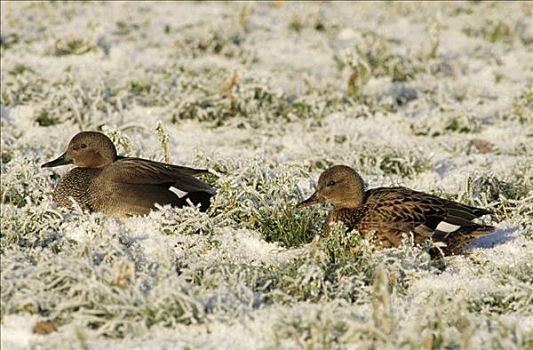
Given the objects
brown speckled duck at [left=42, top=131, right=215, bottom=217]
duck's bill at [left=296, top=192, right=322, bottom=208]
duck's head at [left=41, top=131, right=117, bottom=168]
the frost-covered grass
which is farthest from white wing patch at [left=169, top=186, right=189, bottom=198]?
duck's bill at [left=296, top=192, right=322, bottom=208]

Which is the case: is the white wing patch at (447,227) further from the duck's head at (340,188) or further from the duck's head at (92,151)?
the duck's head at (92,151)

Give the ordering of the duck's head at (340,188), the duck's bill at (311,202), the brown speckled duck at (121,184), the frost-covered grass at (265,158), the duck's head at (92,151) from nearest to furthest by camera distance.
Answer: the frost-covered grass at (265,158)
the duck's bill at (311,202)
the duck's head at (340,188)
the brown speckled duck at (121,184)
the duck's head at (92,151)

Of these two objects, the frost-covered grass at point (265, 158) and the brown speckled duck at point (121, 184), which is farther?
the brown speckled duck at point (121, 184)

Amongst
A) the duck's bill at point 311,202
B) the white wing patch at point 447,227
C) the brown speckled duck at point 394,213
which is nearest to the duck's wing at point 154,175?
the duck's bill at point 311,202

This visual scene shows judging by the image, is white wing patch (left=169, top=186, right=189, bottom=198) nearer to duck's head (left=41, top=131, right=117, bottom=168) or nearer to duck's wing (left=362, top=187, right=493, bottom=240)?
duck's head (left=41, top=131, right=117, bottom=168)

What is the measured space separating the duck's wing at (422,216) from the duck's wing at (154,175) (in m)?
1.15

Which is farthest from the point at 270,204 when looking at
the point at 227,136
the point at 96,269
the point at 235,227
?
the point at 227,136

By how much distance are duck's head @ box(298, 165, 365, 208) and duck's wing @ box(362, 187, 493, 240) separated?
0.45 ft

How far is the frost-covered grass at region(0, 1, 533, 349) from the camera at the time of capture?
4.24 metres

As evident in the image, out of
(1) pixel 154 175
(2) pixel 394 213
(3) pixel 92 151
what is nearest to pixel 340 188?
(2) pixel 394 213

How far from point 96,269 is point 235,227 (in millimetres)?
1416

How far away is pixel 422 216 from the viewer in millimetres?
5555

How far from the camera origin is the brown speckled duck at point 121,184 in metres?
5.92

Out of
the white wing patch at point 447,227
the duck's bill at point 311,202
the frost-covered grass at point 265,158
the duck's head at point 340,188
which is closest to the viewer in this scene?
the frost-covered grass at point 265,158
